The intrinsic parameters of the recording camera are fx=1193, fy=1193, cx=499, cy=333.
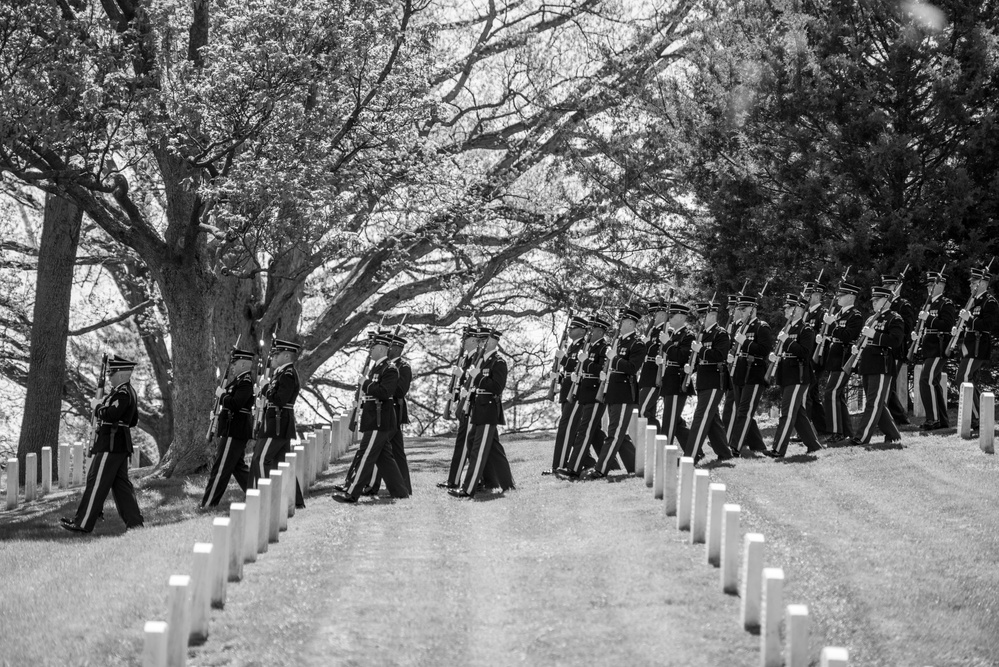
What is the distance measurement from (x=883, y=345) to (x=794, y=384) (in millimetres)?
1292

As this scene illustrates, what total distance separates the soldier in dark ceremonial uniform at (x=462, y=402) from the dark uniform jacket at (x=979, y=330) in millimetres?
7033

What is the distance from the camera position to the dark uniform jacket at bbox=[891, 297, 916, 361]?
1596 centimetres

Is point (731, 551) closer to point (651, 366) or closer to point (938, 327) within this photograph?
point (651, 366)

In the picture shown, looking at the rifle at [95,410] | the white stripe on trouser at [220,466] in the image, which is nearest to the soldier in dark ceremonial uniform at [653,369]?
the white stripe on trouser at [220,466]

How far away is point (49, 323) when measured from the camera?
832 inches

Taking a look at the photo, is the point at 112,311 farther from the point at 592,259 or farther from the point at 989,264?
the point at 989,264

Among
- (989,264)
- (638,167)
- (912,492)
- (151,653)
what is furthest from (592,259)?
(151,653)

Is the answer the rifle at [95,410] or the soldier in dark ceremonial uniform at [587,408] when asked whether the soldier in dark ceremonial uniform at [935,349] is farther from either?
the rifle at [95,410]

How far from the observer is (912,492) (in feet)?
42.1

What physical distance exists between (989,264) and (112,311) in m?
19.1

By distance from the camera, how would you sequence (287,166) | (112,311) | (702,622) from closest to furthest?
1. (702,622)
2. (287,166)
3. (112,311)

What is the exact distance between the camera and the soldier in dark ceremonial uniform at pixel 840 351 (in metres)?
16.2

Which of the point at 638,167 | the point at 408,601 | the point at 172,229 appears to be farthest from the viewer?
the point at 638,167

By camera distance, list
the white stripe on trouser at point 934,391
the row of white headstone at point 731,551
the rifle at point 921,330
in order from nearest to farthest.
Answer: the row of white headstone at point 731,551 < the rifle at point 921,330 < the white stripe on trouser at point 934,391
